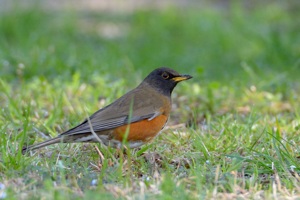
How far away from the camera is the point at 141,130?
6172mm

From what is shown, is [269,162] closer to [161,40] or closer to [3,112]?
[3,112]

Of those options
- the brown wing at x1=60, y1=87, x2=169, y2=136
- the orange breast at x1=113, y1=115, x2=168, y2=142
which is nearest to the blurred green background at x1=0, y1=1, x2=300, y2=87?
the brown wing at x1=60, y1=87, x2=169, y2=136

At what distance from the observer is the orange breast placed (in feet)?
20.2

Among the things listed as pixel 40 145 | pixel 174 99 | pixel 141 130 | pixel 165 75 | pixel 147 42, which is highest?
pixel 165 75

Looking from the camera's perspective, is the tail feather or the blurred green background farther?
the blurred green background

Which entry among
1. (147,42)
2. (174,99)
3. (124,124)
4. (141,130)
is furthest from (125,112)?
(147,42)

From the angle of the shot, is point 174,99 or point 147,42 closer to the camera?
point 174,99

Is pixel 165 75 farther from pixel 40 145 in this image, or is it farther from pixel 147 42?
pixel 147 42

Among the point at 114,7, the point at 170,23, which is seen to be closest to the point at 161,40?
the point at 170,23

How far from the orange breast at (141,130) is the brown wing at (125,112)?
0.15 ft

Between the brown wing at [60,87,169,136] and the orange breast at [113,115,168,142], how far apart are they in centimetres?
5

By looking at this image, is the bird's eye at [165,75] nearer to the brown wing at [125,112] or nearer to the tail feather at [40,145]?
the brown wing at [125,112]

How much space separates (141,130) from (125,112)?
28cm

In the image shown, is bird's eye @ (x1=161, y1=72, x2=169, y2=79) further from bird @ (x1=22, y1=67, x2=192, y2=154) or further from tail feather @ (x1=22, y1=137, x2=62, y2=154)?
tail feather @ (x1=22, y1=137, x2=62, y2=154)
